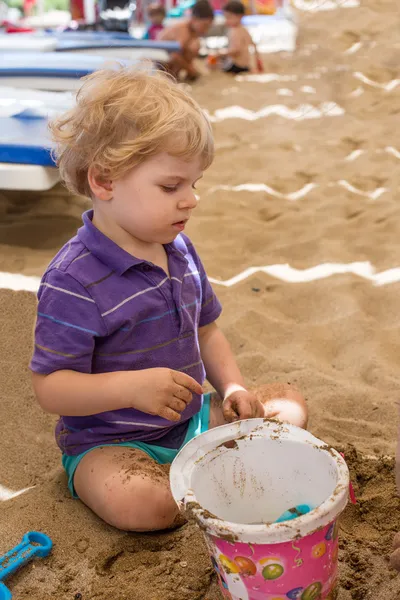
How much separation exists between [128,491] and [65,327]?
1.12 feet

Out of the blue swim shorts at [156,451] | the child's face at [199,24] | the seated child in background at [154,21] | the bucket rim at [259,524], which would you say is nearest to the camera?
the bucket rim at [259,524]

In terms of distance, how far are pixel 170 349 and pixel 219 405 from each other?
9.3 inches

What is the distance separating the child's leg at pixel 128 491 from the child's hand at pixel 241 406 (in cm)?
19

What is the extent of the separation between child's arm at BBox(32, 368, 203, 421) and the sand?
268mm

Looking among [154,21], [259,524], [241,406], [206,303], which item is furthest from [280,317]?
[154,21]

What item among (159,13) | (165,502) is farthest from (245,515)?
(159,13)

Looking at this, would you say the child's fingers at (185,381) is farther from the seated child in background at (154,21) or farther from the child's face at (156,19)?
the child's face at (156,19)

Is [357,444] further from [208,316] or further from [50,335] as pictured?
[50,335]

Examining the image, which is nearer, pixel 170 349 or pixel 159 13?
pixel 170 349

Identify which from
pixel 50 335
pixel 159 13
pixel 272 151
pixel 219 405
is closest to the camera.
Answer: pixel 50 335

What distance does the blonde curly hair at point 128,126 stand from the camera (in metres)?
1.40

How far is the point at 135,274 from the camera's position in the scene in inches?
59.8

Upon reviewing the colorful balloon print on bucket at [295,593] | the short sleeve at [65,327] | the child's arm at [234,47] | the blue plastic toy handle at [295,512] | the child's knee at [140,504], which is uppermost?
the short sleeve at [65,327]

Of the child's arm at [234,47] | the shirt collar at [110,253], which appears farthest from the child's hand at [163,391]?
the child's arm at [234,47]
